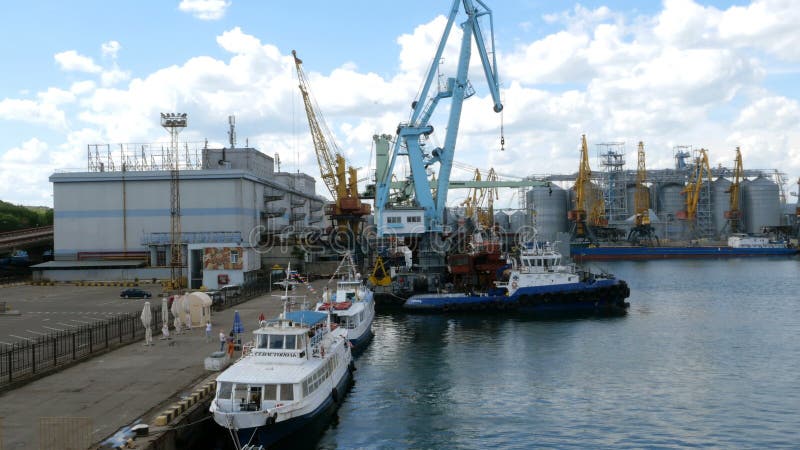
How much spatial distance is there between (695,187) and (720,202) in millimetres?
12263

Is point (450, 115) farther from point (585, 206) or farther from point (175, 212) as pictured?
point (585, 206)

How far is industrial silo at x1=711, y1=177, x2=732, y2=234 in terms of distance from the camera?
195750 mm

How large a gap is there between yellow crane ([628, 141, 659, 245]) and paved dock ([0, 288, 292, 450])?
160673mm

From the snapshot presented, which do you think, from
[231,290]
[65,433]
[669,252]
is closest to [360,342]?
[231,290]

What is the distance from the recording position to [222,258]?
2773 inches

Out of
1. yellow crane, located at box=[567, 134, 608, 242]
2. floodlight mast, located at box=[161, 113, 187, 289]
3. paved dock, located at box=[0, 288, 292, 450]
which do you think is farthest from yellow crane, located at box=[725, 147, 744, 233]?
paved dock, located at box=[0, 288, 292, 450]

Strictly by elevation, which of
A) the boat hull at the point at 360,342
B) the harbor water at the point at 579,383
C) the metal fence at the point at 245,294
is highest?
the metal fence at the point at 245,294

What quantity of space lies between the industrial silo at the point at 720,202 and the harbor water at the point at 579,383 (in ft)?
479

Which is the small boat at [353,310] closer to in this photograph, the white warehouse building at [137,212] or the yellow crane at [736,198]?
the white warehouse building at [137,212]

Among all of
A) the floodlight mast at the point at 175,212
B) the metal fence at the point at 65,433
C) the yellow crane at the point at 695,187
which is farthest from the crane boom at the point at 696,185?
the metal fence at the point at 65,433

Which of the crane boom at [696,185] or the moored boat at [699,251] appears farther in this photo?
the crane boom at [696,185]

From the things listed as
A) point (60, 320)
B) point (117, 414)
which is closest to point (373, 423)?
point (117, 414)

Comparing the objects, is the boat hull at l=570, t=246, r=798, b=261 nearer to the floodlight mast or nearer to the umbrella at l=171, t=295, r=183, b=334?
the floodlight mast

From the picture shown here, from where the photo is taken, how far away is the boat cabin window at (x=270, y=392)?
24969 mm
